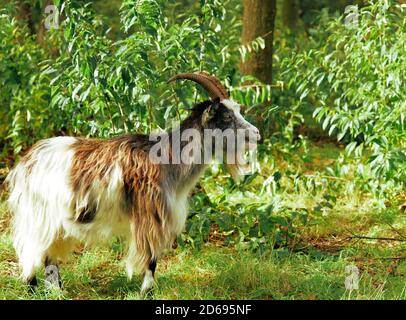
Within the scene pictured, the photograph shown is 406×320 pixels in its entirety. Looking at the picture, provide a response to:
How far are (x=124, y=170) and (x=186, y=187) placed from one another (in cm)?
45

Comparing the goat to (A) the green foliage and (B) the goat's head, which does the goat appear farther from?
(A) the green foliage

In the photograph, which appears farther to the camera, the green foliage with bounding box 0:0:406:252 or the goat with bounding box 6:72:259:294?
the green foliage with bounding box 0:0:406:252

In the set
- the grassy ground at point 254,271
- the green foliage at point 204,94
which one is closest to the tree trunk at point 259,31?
the green foliage at point 204,94

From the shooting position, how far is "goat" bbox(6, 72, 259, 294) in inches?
184

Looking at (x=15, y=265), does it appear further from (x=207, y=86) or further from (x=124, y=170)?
(x=207, y=86)

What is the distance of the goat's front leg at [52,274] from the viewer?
4.98m

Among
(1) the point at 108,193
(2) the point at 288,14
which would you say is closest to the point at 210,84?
(1) the point at 108,193

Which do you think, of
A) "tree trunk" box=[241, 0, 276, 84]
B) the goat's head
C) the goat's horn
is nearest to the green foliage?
the goat's horn

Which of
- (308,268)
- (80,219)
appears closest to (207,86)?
(80,219)

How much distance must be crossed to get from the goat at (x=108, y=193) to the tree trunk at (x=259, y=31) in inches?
128

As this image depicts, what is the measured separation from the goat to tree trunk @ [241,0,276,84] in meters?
3.24

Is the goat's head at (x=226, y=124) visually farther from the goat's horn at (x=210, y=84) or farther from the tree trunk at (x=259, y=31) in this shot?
the tree trunk at (x=259, y=31)

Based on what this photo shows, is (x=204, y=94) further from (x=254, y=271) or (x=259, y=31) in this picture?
(x=259, y=31)
